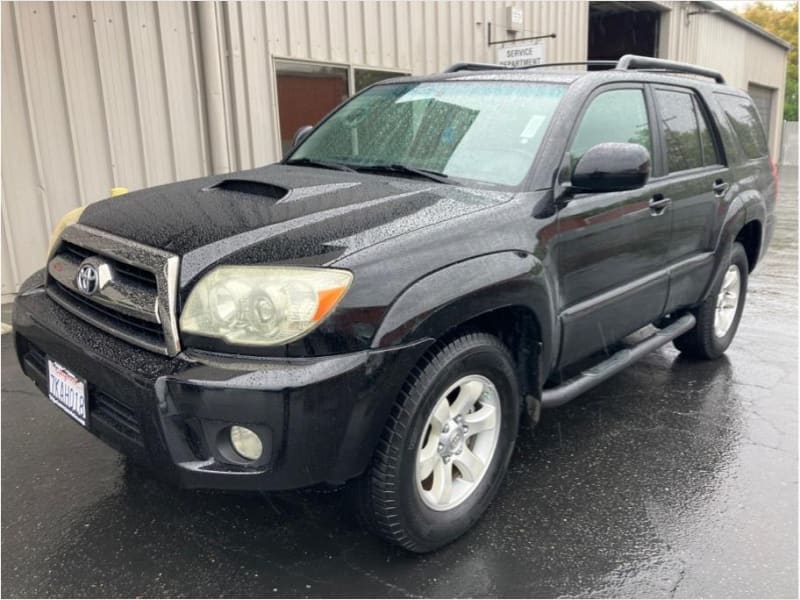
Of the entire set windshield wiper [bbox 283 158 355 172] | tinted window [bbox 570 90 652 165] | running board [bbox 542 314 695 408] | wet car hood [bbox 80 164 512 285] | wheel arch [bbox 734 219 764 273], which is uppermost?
tinted window [bbox 570 90 652 165]

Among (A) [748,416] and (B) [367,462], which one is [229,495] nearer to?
(B) [367,462]

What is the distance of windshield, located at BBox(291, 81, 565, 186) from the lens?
292 cm

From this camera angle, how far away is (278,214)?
7.91 feet

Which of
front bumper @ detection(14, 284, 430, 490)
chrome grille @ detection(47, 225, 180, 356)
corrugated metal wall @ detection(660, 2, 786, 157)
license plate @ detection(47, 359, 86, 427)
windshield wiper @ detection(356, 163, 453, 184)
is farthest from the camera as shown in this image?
corrugated metal wall @ detection(660, 2, 786, 157)

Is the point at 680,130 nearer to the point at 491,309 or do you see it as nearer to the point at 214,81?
Result: the point at 491,309

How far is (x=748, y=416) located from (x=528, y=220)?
2.04 m

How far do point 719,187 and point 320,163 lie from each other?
2376 mm

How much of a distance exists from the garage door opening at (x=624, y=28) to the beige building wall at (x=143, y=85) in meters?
8.12

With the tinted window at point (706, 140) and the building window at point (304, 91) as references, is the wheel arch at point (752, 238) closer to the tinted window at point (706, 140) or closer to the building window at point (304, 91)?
the tinted window at point (706, 140)

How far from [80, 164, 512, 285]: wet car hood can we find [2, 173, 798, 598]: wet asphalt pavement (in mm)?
1099

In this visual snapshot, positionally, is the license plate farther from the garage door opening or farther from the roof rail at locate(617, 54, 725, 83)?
the garage door opening

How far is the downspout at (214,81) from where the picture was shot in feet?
21.7

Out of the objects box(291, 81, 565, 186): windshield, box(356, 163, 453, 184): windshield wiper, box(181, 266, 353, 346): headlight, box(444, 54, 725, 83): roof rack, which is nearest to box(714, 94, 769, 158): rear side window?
box(444, 54, 725, 83): roof rack

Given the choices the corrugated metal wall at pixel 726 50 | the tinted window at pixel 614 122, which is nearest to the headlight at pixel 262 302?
the tinted window at pixel 614 122
